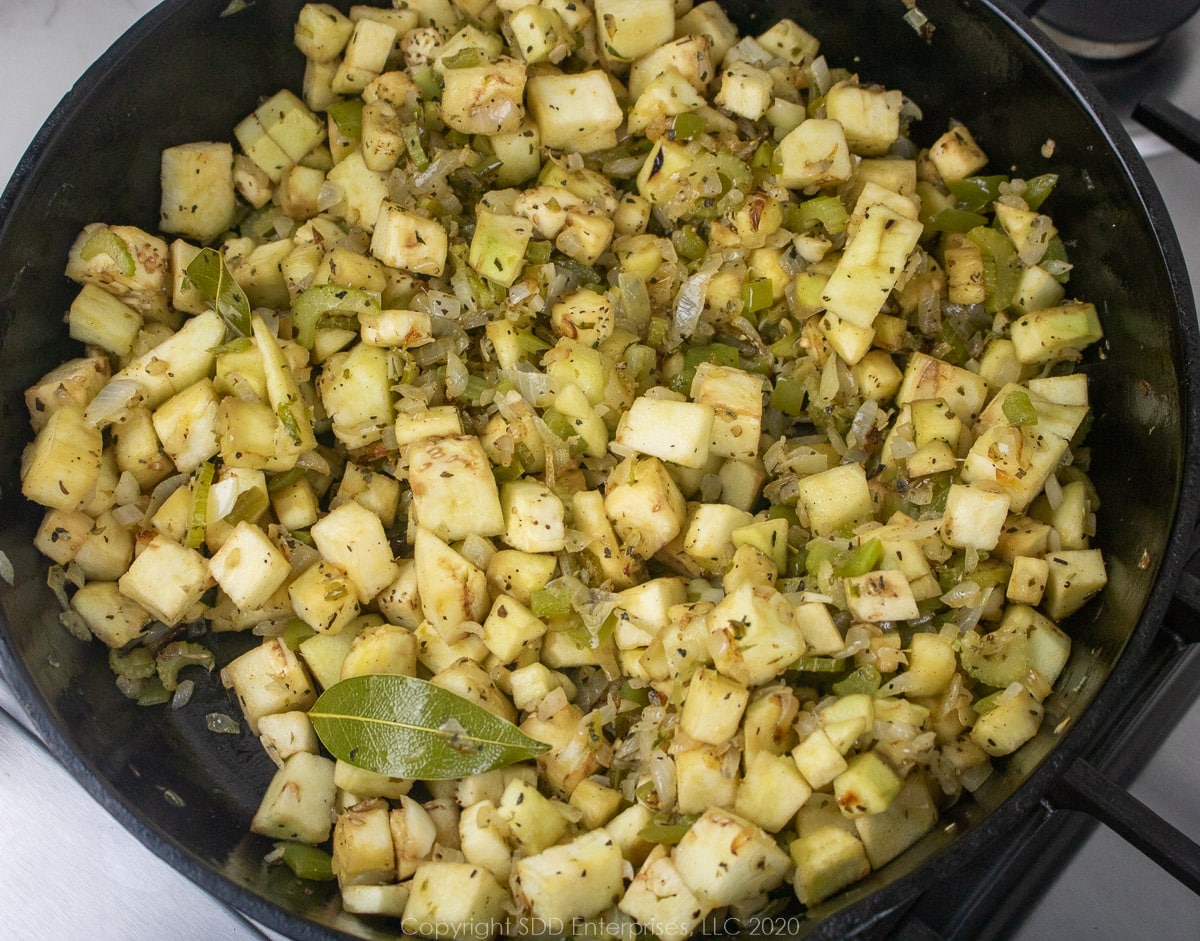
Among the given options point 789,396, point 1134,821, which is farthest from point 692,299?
point 1134,821

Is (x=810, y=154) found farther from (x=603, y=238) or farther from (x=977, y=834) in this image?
(x=977, y=834)

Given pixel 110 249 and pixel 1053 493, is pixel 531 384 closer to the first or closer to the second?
pixel 110 249

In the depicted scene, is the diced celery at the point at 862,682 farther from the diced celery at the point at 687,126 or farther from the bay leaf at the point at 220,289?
the bay leaf at the point at 220,289

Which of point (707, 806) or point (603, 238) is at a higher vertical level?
point (603, 238)

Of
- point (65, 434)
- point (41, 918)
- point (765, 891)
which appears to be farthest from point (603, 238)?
point (41, 918)

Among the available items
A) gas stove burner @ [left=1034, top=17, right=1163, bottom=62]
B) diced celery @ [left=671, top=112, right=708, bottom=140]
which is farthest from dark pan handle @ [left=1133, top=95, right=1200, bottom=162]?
diced celery @ [left=671, top=112, right=708, bottom=140]

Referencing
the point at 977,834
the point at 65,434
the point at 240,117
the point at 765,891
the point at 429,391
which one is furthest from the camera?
the point at 240,117
